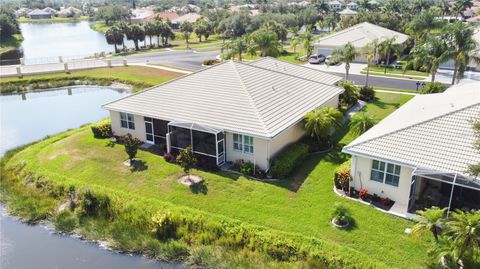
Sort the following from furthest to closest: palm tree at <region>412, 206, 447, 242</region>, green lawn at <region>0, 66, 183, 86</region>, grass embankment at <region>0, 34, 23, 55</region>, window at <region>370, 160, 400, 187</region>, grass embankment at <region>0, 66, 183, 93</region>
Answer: grass embankment at <region>0, 34, 23, 55</region>, green lawn at <region>0, 66, 183, 86</region>, grass embankment at <region>0, 66, 183, 93</region>, window at <region>370, 160, 400, 187</region>, palm tree at <region>412, 206, 447, 242</region>

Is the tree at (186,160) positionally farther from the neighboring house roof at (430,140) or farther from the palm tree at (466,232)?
the palm tree at (466,232)

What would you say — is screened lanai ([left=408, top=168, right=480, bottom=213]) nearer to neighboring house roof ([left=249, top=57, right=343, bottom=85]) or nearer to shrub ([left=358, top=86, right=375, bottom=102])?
neighboring house roof ([left=249, top=57, right=343, bottom=85])

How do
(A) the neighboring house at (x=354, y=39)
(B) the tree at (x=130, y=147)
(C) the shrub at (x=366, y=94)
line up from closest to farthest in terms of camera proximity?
1. (B) the tree at (x=130, y=147)
2. (C) the shrub at (x=366, y=94)
3. (A) the neighboring house at (x=354, y=39)

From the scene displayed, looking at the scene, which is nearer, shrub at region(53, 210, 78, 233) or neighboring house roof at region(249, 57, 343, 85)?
shrub at region(53, 210, 78, 233)

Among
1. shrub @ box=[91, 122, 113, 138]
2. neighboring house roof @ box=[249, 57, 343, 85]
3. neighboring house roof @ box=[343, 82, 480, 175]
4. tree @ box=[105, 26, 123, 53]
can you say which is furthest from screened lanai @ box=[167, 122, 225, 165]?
tree @ box=[105, 26, 123, 53]

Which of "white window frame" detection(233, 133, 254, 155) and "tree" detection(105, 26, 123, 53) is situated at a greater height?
"tree" detection(105, 26, 123, 53)

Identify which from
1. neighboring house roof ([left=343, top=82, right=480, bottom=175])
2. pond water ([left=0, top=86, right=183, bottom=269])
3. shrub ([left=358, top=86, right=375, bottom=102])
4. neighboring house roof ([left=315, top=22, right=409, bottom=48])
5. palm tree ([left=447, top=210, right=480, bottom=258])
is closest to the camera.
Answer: palm tree ([left=447, top=210, right=480, bottom=258])

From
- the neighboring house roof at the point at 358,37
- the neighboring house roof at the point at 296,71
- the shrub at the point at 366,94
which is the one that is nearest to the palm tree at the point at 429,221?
the neighboring house roof at the point at 296,71
